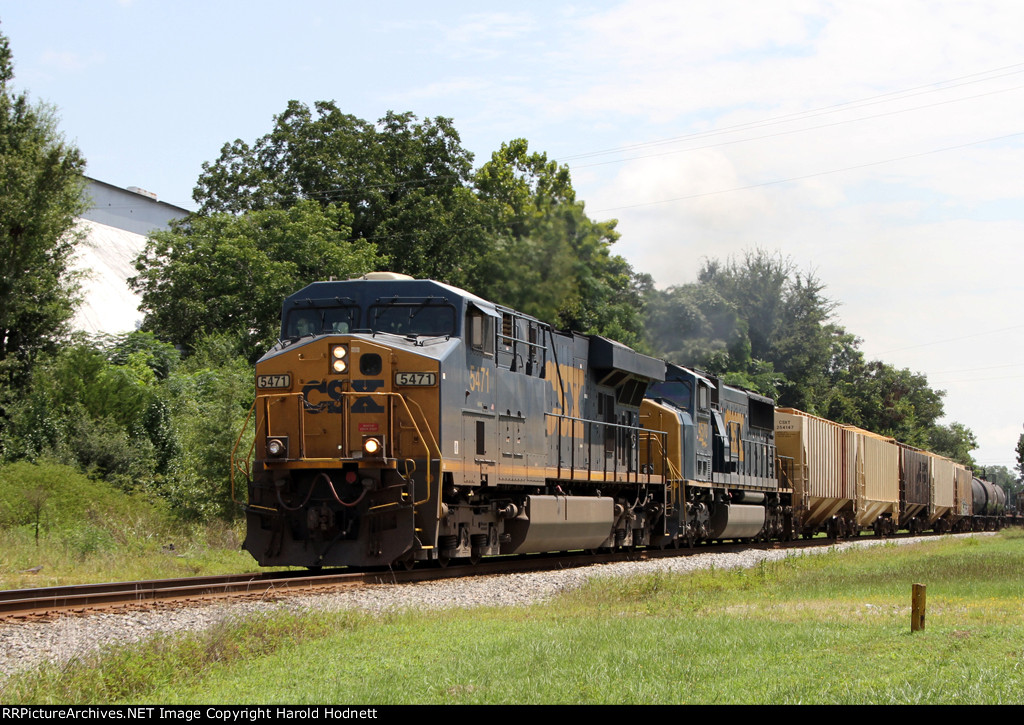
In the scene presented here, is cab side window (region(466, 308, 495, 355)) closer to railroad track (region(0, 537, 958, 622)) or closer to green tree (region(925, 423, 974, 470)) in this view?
railroad track (region(0, 537, 958, 622))

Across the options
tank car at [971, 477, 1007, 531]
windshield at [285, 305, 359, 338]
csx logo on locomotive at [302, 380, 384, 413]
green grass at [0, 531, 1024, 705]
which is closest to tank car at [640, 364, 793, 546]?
windshield at [285, 305, 359, 338]

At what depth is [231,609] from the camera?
33.7ft

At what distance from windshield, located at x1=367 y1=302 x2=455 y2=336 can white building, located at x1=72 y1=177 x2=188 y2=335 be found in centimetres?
3123

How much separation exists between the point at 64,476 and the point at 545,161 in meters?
24.5

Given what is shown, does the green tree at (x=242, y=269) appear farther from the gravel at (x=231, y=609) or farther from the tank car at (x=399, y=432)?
the gravel at (x=231, y=609)

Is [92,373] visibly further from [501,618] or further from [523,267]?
[501,618]

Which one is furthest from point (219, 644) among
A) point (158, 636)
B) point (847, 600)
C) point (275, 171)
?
point (275, 171)

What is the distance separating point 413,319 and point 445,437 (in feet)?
6.03

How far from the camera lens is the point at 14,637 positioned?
873 centimetres

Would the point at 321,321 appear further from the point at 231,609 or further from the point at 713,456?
the point at 713,456

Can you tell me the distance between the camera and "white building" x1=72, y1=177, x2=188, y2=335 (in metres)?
45.9

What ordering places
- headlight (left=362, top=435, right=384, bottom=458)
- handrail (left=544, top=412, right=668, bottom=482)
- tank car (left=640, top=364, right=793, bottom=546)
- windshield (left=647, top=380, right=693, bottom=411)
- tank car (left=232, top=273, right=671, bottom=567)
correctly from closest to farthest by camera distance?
headlight (left=362, top=435, right=384, bottom=458)
tank car (left=232, top=273, right=671, bottom=567)
handrail (left=544, top=412, right=668, bottom=482)
tank car (left=640, top=364, right=793, bottom=546)
windshield (left=647, top=380, right=693, bottom=411)

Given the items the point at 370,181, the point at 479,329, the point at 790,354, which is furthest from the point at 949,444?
the point at 479,329

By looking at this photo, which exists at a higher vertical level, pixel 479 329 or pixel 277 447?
pixel 479 329
